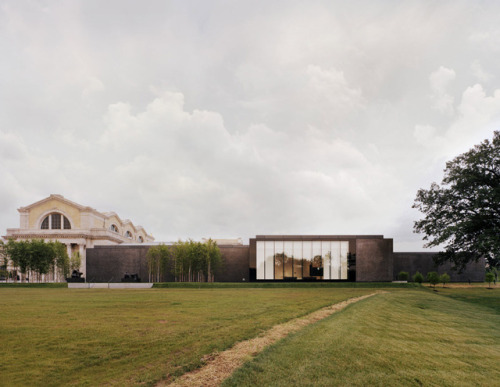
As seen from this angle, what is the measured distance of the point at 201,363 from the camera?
318 inches

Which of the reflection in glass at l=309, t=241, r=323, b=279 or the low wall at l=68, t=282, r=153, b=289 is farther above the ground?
the reflection in glass at l=309, t=241, r=323, b=279

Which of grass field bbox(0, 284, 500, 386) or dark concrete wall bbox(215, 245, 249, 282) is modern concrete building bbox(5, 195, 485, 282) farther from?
grass field bbox(0, 284, 500, 386)

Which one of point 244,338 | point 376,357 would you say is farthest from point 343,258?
point 376,357

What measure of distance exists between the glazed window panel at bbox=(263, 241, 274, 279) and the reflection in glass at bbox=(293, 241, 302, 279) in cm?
365

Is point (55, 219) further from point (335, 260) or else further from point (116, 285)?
point (335, 260)

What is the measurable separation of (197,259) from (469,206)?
39.2 m

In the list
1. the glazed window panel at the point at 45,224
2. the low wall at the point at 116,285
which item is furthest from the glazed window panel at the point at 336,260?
the glazed window panel at the point at 45,224

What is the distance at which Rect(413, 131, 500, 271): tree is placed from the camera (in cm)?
2788

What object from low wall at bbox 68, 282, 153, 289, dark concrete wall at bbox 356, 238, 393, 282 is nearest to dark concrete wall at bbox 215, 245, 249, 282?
low wall at bbox 68, 282, 153, 289

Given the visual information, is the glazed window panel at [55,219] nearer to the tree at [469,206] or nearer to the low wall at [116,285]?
the low wall at [116,285]

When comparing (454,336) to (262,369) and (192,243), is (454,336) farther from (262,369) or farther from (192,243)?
(192,243)

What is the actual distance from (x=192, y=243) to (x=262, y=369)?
48924 millimetres

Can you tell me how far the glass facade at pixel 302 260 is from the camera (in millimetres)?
51719

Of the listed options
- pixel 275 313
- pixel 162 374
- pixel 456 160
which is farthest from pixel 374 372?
pixel 456 160
